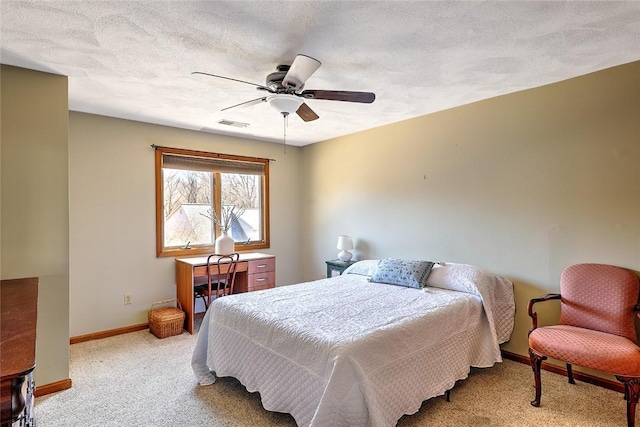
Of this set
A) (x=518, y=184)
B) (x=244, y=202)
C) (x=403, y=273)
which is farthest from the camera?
(x=244, y=202)

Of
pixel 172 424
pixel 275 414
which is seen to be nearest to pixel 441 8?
pixel 275 414

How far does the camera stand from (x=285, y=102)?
2420 millimetres

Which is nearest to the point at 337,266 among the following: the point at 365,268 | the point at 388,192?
the point at 365,268

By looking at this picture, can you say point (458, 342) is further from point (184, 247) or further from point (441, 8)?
point (184, 247)

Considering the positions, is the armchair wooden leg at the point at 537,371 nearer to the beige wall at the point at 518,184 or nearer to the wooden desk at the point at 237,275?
the beige wall at the point at 518,184

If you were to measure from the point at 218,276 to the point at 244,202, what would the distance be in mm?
1255

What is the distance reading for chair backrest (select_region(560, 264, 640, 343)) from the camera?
7.94 ft

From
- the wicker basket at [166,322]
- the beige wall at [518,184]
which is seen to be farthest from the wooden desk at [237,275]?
the beige wall at [518,184]

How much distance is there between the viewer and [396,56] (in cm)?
229

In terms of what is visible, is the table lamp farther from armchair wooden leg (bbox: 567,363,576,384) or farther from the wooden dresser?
the wooden dresser

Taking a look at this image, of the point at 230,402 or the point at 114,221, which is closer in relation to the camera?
the point at 230,402

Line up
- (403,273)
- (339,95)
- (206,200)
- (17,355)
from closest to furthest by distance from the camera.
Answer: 1. (17,355)
2. (339,95)
3. (403,273)
4. (206,200)

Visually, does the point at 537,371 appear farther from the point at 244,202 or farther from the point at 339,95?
the point at 244,202

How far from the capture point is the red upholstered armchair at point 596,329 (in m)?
2.04
